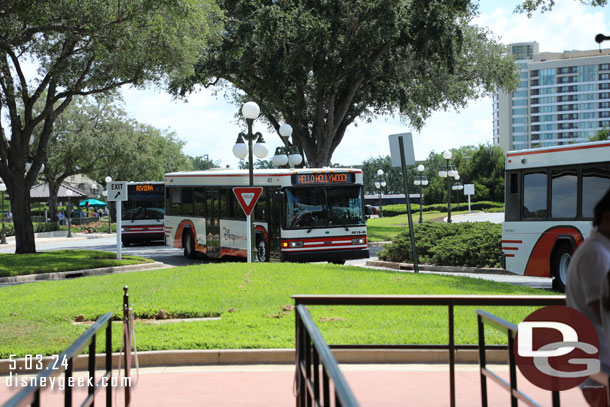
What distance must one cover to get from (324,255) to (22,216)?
38.1 ft

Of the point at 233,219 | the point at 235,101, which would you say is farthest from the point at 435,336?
the point at 235,101

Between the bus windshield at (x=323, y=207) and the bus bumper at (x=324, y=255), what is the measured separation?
32.1 inches

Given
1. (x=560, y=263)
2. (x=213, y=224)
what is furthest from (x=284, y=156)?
(x=560, y=263)

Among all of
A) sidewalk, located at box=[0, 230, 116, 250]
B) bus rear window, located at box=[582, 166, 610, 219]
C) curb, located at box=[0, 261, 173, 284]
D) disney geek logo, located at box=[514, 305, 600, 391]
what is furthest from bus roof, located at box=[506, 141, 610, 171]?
sidewalk, located at box=[0, 230, 116, 250]

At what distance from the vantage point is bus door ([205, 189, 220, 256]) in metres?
26.7

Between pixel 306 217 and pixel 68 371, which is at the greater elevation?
pixel 306 217

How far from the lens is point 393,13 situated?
98.0ft

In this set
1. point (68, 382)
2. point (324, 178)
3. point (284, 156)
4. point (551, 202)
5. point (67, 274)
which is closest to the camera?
point (68, 382)

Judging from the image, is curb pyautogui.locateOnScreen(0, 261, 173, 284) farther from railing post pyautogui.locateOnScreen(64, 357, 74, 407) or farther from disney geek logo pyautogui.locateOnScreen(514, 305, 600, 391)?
disney geek logo pyautogui.locateOnScreen(514, 305, 600, 391)

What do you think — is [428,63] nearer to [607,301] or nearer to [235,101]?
[235,101]

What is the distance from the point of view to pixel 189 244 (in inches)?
1166

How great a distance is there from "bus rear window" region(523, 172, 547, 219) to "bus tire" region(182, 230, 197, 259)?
15033 mm

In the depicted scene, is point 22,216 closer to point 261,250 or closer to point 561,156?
point 261,250

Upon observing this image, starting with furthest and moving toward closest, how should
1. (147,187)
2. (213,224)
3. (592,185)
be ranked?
(147,187), (213,224), (592,185)
